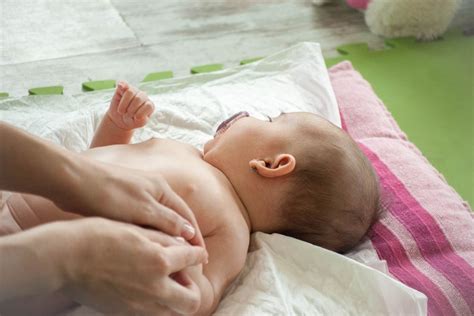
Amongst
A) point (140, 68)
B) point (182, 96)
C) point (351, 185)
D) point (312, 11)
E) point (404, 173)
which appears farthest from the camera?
point (312, 11)

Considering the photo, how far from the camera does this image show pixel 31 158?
0.86 m

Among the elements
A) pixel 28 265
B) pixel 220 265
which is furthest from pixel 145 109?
pixel 28 265

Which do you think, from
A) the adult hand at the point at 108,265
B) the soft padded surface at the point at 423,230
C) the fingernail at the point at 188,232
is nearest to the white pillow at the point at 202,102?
the soft padded surface at the point at 423,230

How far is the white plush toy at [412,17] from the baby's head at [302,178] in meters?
1.43

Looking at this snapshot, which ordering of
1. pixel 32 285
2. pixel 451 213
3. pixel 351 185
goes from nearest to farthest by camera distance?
pixel 32 285 < pixel 351 185 < pixel 451 213

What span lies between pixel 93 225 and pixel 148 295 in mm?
129

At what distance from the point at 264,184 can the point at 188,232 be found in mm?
353

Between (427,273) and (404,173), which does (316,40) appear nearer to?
(404,173)

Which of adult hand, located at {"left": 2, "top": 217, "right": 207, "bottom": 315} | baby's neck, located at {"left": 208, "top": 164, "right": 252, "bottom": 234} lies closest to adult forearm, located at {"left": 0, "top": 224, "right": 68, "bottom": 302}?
adult hand, located at {"left": 2, "top": 217, "right": 207, "bottom": 315}

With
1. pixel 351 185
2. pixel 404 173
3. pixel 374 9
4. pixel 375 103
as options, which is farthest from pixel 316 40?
pixel 351 185

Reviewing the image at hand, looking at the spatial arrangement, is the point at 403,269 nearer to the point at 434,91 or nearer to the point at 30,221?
the point at 30,221

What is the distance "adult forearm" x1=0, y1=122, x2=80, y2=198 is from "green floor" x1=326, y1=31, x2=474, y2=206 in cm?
130

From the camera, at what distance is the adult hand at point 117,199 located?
872 millimetres

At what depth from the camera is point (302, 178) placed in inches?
48.0
